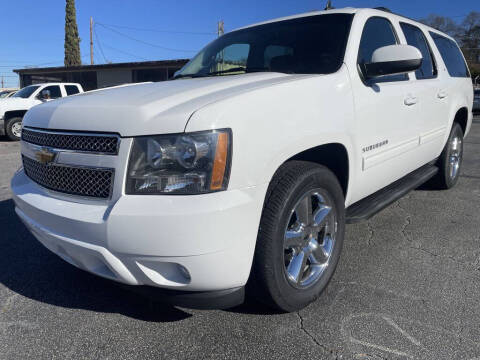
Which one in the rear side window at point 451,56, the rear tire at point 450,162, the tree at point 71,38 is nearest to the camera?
the rear side window at point 451,56

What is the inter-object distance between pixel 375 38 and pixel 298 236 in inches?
71.1

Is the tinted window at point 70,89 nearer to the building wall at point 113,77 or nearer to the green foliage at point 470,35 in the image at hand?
the building wall at point 113,77

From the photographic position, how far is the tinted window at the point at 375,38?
2.82 meters

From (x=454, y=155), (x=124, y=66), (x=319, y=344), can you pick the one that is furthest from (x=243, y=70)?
(x=124, y=66)

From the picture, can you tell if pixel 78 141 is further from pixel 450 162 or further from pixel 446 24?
pixel 446 24

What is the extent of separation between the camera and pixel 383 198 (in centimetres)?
303

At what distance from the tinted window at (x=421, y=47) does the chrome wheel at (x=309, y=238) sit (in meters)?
1.88

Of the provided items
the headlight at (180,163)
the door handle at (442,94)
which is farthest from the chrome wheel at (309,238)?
the door handle at (442,94)

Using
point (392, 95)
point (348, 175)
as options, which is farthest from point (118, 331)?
point (392, 95)

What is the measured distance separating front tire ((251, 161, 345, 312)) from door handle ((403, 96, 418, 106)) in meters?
1.20

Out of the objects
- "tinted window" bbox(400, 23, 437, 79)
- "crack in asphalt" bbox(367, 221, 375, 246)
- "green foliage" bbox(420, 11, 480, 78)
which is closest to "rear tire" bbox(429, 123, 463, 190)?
"tinted window" bbox(400, 23, 437, 79)

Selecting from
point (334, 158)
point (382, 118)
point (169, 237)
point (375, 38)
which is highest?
point (375, 38)

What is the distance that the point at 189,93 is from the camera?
2.03 meters

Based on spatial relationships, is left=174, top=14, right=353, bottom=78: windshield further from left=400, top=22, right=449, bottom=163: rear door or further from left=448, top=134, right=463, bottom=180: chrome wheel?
left=448, top=134, right=463, bottom=180: chrome wheel
